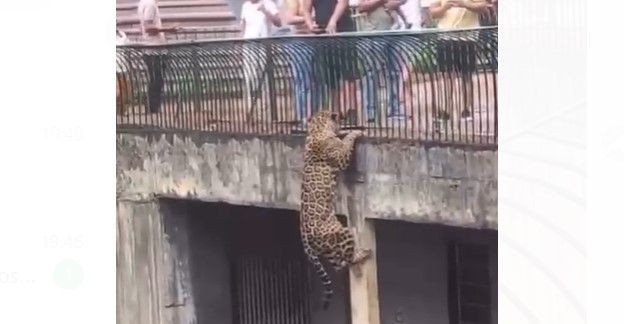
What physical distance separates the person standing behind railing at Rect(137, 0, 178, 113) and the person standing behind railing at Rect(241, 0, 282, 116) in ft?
0.51

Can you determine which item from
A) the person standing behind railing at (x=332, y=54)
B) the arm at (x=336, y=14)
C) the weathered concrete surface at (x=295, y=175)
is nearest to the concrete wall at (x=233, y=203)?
the weathered concrete surface at (x=295, y=175)

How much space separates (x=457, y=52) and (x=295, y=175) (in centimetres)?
43

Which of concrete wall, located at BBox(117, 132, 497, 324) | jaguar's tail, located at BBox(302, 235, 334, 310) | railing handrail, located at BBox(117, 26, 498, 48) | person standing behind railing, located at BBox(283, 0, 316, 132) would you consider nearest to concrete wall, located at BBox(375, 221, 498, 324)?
concrete wall, located at BBox(117, 132, 497, 324)

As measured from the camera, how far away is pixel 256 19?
236cm

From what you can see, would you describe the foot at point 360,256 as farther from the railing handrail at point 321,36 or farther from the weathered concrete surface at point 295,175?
the railing handrail at point 321,36

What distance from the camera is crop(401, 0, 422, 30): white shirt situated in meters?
2.18

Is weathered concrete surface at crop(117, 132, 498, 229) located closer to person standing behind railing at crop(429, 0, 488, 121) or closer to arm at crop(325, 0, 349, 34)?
person standing behind railing at crop(429, 0, 488, 121)
